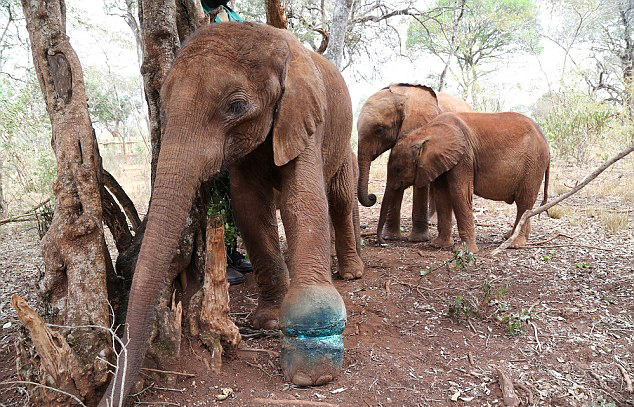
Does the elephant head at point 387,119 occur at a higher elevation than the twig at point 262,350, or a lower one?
higher

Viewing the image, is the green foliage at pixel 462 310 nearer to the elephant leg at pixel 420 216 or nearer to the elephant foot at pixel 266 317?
the elephant foot at pixel 266 317

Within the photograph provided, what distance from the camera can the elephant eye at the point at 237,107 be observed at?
119 inches

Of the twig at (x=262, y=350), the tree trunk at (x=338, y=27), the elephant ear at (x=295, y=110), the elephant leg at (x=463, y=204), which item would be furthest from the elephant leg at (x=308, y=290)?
the tree trunk at (x=338, y=27)

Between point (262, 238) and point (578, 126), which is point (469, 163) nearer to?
point (262, 238)

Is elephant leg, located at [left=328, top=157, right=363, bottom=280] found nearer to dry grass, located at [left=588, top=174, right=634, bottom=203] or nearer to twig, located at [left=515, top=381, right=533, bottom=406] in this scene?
twig, located at [left=515, top=381, right=533, bottom=406]

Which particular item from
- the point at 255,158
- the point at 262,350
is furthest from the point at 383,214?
the point at 262,350

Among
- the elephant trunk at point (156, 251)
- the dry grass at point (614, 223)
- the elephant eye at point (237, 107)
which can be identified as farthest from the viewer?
the dry grass at point (614, 223)

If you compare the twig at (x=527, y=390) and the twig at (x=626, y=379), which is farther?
the twig at (x=626, y=379)

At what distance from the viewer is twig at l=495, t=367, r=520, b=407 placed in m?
3.07

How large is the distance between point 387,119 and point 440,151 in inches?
59.0

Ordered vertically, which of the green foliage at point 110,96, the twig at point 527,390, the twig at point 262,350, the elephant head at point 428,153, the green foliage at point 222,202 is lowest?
the twig at point 527,390

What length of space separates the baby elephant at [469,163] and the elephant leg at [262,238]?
9.47 ft

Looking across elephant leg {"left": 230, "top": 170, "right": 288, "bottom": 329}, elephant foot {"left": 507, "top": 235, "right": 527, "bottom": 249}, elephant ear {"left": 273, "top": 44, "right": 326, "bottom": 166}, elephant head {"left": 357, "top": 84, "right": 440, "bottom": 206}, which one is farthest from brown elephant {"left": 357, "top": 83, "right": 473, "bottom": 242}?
elephant ear {"left": 273, "top": 44, "right": 326, "bottom": 166}

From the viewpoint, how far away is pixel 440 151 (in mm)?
6242
